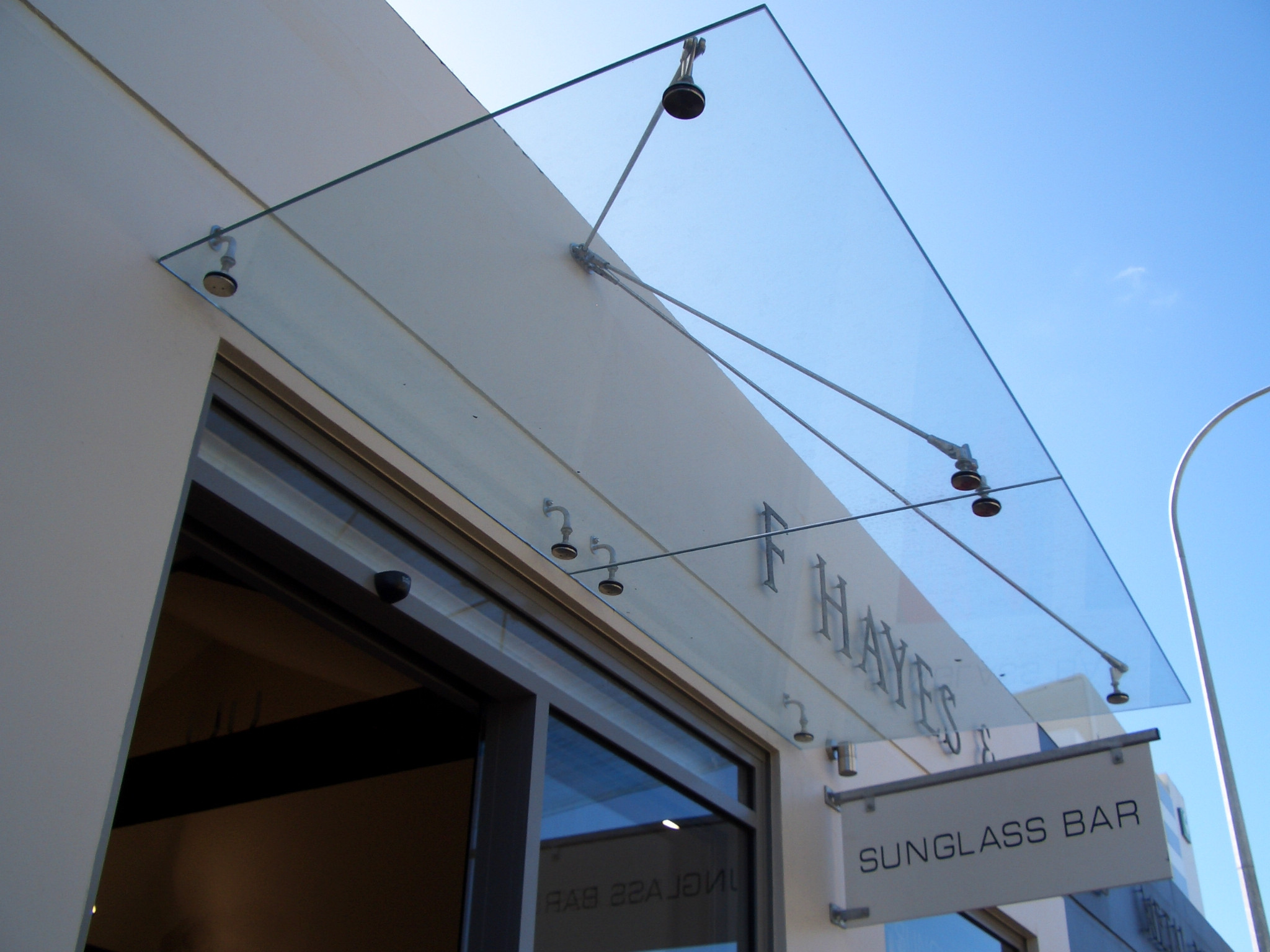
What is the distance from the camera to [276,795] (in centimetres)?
613

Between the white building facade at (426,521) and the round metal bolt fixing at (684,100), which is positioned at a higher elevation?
the round metal bolt fixing at (684,100)

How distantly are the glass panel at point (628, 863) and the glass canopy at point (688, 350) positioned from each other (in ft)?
2.27

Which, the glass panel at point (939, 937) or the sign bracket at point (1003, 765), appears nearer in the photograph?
the sign bracket at point (1003, 765)

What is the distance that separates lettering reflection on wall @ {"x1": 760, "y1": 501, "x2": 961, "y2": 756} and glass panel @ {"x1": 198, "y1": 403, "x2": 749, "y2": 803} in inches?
31.8

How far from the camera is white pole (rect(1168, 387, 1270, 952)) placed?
22.8 ft

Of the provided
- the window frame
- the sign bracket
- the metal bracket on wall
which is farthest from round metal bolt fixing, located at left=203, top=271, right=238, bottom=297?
the metal bracket on wall

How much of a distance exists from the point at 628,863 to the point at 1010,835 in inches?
64.3

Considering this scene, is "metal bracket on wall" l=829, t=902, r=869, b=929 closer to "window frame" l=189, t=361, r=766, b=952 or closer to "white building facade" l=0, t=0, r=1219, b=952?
"white building facade" l=0, t=0, r=1219, b=952

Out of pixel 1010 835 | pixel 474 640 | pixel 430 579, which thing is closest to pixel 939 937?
pixel 1010 835

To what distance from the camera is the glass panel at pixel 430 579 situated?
3.19 meters

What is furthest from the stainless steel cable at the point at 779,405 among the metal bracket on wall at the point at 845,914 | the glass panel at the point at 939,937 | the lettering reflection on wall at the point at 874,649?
the glass panel at the point at 939,937

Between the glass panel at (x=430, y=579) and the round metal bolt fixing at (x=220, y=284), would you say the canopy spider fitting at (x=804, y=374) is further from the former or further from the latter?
the glass panel at (x=430, y=579)

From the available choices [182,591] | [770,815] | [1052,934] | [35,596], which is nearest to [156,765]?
[182,591]

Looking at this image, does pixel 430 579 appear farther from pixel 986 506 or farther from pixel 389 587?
pixel 986 506
